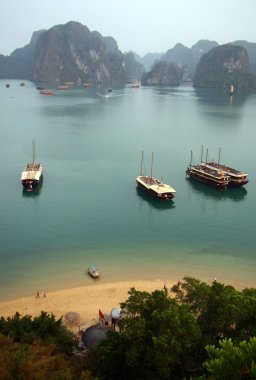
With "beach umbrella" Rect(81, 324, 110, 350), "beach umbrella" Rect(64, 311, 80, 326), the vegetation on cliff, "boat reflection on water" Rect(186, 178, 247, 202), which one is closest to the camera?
the vegetation on cliff

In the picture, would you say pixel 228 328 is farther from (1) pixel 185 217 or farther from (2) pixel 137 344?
(1) pixel 185 217

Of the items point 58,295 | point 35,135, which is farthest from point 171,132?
point 58,295

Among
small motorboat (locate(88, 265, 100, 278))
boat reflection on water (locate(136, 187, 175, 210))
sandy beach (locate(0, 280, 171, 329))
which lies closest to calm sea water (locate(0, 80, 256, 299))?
boat reflection on water (locate(136, 187, 175, 210))

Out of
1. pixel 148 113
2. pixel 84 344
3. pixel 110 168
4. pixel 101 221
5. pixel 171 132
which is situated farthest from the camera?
pixel 148 113

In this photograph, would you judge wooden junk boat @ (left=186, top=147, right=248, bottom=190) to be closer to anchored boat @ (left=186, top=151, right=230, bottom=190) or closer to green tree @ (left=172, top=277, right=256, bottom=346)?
anchored boat @ (left=186, top=151, right=230, bottom=190)

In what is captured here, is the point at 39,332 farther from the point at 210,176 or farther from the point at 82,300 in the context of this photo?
the point at 210,176

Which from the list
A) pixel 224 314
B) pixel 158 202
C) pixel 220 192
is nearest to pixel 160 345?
pixel 224 314

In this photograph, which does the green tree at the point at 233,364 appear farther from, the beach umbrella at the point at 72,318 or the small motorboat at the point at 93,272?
the small motorboat at the point at 93,272
